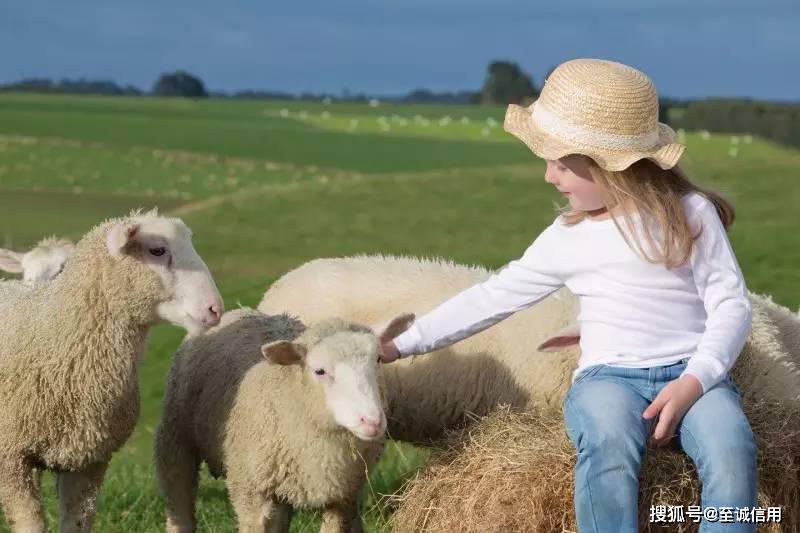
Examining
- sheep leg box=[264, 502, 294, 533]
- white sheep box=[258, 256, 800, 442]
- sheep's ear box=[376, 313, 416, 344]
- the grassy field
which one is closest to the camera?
sheep's ear box=[376, 313, 416, 344]

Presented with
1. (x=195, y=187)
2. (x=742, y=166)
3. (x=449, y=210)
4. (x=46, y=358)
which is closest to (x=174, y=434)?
(x=46, y=358)

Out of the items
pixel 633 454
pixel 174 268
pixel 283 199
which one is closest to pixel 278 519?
pixel 174 268

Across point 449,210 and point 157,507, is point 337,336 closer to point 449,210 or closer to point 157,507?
point 157,507

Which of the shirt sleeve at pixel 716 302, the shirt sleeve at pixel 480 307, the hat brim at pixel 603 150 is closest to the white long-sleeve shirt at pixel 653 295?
the shirt sleeve at pixel 716 302

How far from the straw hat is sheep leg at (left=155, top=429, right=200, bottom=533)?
8.19 ft

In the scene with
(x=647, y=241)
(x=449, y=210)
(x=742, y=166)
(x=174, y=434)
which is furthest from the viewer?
(x=742, y=166)

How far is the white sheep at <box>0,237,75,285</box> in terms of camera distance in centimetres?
763

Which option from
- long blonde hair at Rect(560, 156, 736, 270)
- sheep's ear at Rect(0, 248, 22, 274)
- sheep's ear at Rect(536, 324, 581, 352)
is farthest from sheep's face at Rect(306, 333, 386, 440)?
sheep's ear at Rect(0, 248, 22, 274)

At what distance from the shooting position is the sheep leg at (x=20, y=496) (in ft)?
17.5

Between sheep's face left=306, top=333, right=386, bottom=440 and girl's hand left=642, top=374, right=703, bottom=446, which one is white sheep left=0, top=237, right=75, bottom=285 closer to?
sheep's face left=306, top=333, right=386, bottom=440

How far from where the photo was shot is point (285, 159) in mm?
55156

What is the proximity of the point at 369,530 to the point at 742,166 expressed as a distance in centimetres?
2769

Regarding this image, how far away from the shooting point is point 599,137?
4.61m

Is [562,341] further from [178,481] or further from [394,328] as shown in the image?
[178,481]
